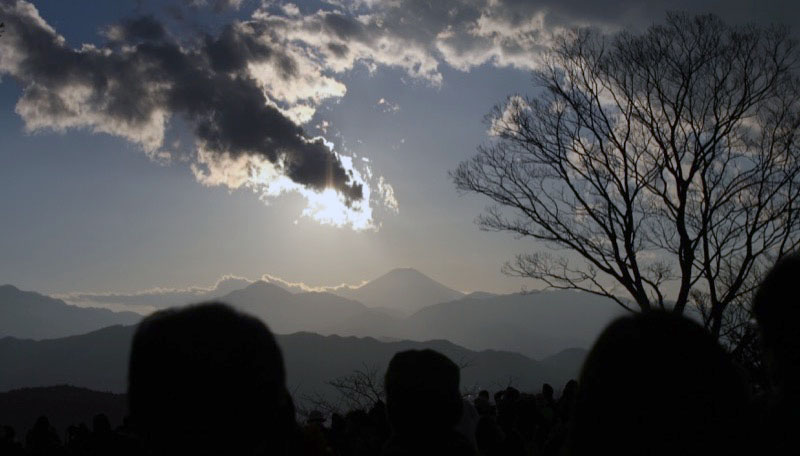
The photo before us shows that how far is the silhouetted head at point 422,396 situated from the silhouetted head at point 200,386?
1078mm

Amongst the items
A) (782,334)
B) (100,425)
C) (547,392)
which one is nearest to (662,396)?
(782,334)

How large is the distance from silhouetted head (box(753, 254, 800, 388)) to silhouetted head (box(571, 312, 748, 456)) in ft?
1.28

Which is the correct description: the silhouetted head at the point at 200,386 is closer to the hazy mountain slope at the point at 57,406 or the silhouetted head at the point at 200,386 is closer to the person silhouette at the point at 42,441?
the person silhouette at the point at 42,441

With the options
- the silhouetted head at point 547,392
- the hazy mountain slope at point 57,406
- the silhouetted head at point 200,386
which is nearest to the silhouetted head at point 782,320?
the silhouetted head at point 200,386

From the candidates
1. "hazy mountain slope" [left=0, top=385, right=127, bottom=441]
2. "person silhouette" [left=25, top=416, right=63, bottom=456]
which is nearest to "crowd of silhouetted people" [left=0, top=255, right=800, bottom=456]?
"person silhouette" [left=25, top=416, right=63, bottom=456]

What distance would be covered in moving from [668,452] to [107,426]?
24.1 ft

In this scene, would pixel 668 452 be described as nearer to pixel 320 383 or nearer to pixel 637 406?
pixel 637 406

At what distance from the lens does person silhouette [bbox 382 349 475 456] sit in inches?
113

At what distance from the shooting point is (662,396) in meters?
1.67

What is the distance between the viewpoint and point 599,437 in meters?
1.70

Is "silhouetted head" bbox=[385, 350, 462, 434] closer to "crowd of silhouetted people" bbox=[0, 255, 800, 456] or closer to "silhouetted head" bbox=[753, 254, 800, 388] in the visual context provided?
"crowd of silhouetted people" bbox=[0, 255, 800, 456]

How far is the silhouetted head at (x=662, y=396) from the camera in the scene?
1.66 metres

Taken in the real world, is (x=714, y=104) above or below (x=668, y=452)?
above

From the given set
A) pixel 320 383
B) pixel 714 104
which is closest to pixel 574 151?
pixel 714 104
